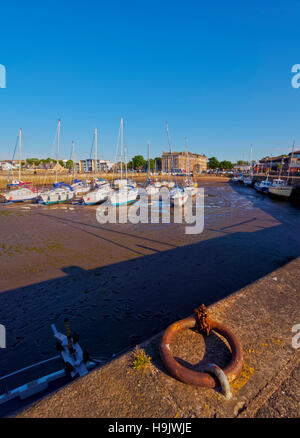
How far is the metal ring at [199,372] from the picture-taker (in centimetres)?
318

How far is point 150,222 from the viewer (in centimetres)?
2298

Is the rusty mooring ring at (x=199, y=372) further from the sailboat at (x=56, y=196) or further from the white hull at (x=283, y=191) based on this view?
the white hull at (x=283, y=191)

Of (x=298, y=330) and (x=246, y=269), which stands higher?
(x=298, y=330)

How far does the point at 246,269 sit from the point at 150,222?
497 inches

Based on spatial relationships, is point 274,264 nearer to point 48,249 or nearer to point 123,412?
point 123,412

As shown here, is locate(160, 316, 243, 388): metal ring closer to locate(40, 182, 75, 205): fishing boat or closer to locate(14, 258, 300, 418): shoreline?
locate(14, 258, 300, 418): shoreline

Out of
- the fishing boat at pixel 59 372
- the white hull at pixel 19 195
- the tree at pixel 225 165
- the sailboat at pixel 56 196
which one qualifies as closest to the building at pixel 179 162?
the tree at pixel 225 165

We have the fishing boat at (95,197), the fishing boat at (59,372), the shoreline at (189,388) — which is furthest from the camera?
the fishing boat at (95,197)

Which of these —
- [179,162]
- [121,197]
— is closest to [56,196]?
[121,197]

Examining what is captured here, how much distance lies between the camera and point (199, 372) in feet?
10.8

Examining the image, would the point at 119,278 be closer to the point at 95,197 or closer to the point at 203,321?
the point at 203,321

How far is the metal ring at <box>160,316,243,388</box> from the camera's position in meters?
3.18

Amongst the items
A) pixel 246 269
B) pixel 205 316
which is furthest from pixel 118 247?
pixel 205 316

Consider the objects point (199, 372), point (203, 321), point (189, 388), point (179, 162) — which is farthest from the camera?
point (179, 162)
